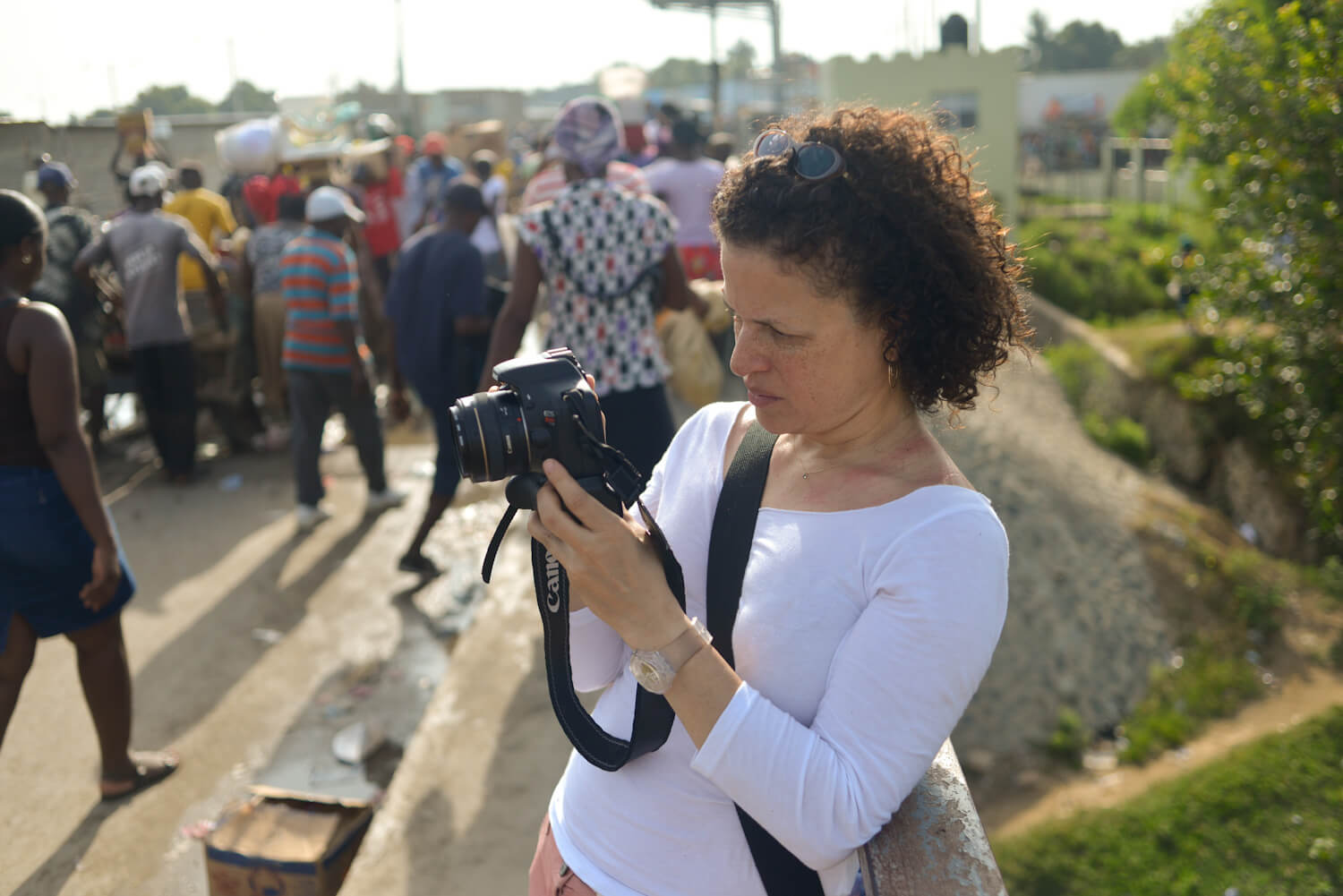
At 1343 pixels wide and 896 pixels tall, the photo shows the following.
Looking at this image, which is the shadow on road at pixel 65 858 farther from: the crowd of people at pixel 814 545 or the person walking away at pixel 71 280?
the person walking away at pixel 71 280

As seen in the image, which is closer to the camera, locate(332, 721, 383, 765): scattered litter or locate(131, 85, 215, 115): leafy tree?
locate(332, 721, 383, 765): scattered litter

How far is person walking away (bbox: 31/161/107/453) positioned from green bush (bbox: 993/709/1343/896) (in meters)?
5.79

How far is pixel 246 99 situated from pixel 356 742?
14.5 m

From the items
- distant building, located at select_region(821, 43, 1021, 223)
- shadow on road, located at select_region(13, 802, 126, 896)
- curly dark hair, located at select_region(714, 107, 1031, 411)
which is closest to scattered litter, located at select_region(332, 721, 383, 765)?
shadow on road, located at select_region(13, 802, 126, 896)

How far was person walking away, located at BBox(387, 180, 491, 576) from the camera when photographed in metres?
5.25

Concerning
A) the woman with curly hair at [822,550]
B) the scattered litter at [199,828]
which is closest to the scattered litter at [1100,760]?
the scattered litter at [199,828]

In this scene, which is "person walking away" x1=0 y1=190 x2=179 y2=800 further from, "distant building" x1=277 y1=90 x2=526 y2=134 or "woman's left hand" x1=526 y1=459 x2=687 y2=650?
"distant building" x1=277 y1=90 x2=526 y2=134

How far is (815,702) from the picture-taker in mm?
1458

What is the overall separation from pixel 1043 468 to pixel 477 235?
4.64m

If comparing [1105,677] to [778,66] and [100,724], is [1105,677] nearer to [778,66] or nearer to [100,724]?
[100,724]

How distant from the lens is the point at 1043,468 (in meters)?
8.13

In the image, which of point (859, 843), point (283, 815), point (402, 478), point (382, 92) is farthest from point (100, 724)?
point (382, 92)

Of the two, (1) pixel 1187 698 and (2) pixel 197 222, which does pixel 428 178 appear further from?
(1) pixel 1187 698

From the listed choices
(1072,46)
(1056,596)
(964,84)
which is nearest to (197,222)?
(1056,596)
